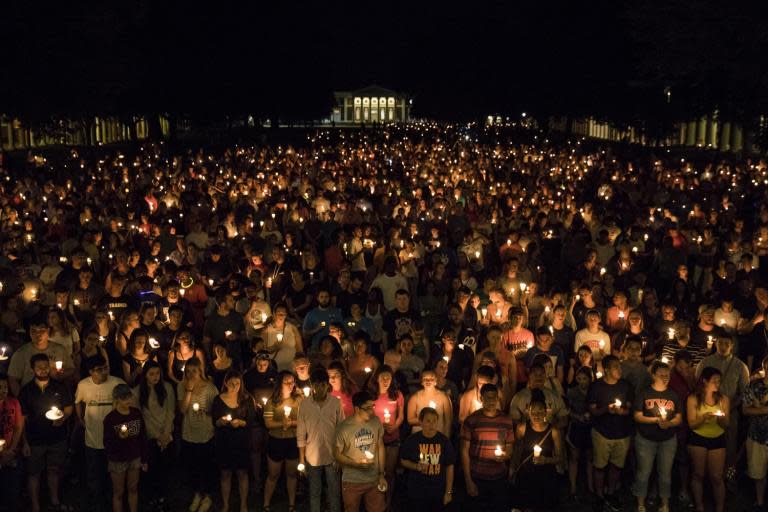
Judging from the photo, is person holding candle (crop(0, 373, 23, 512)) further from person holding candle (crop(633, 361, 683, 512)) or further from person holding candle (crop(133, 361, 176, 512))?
person holding candle (crop(633, 361, 683, 512))

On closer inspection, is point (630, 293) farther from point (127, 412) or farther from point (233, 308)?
point (127, 412)

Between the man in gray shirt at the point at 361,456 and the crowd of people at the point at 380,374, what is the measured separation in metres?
0.02

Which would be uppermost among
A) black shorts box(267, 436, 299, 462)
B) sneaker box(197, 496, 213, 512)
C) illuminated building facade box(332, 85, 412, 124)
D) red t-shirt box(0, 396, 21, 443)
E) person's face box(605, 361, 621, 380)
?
illuminated building facade box(332, 85, 412, 124)

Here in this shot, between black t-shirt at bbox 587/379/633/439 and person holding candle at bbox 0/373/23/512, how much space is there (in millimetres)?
4760

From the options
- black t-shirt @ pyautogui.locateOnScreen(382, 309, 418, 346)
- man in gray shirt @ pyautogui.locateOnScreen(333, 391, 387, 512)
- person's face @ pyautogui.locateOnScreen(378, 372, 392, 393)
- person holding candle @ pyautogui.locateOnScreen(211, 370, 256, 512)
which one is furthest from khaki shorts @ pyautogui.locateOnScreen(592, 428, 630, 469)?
person holding candle @ pyautogui.locateOnScreen(211, 370, 256, 512)

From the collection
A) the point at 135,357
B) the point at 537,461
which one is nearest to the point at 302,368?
the point at 135,357

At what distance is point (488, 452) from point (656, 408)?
60.1 inches

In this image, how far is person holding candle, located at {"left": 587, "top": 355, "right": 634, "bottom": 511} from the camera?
7.79 metres

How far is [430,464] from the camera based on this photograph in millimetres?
6836

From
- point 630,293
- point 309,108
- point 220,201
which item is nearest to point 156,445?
point 630,293

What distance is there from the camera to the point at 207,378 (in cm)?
800

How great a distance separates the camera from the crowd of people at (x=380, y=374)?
7332 mm

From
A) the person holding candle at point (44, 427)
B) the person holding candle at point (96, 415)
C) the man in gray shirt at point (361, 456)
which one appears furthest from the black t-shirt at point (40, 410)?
the man in gray shirt at point (361, 456)

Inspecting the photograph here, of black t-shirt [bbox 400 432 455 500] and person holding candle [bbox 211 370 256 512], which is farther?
person holding candle [bbox 211 370 256 512]
